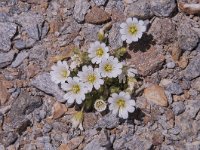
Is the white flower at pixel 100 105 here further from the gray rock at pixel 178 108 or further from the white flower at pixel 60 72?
the gray rock at pixel 178 108

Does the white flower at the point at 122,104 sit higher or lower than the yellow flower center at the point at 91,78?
lower

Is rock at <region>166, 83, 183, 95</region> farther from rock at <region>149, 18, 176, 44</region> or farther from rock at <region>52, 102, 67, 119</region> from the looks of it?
rock at <region>52, 102, 67, 119</region>

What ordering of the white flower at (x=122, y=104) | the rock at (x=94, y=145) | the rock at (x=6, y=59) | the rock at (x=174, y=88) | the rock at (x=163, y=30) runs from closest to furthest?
the white flower at (x=122, y=104), the rock at (x=94, y=145), the rock at (x=174, y=88), the rock at (x=163, y=30), the rock at (x=6, y=59)

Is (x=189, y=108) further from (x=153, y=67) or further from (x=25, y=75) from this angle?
(x=25, y=75)

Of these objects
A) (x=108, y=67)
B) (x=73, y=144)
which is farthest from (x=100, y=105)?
(x=73, y=144)

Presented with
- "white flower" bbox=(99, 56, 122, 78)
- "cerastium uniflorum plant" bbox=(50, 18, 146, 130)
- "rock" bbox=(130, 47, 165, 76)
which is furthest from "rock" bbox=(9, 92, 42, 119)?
"rock" bbox=(130, 47, 165, 76)

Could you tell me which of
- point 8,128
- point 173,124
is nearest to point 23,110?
point 8,128

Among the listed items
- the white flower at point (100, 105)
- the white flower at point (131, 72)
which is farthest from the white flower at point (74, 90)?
the white flower at point (131, 72)

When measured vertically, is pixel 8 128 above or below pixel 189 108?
below
